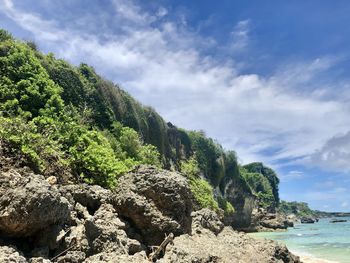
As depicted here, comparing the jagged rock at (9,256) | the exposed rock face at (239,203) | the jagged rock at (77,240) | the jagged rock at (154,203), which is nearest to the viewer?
the jagged rock at (9,256)

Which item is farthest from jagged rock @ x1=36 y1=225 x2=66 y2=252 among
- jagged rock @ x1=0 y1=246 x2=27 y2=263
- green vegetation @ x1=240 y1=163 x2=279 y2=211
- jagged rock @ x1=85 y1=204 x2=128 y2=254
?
green vegetation @ x1=240 y1=163 x2=279 y2=211

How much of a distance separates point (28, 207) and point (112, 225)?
1.78 meters

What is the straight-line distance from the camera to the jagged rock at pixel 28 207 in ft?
17.9

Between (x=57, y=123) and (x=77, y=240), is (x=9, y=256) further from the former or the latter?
(x=57, y=123)

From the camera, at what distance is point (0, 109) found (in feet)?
43.5

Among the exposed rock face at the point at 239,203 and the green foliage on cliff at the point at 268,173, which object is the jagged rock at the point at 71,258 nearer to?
the exposed rock face at the point at 239,203

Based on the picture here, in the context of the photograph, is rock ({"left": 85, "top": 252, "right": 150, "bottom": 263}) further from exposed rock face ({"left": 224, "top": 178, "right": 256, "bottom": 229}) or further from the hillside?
exposed rock face ({"left": 224, "top": 178, "right": 256, "bottom": 229})

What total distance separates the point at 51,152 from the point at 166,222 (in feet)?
15.2

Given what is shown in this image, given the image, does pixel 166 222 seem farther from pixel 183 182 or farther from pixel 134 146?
pixel 134 146

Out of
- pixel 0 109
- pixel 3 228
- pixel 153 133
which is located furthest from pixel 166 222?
pixel 153 133

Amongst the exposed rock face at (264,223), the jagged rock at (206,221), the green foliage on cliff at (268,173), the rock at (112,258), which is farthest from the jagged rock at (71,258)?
the green foliage on cliff at (268,173)

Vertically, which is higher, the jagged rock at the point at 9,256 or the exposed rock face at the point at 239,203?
the exposed rock face at the point at 239,203

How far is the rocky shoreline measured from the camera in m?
5.59

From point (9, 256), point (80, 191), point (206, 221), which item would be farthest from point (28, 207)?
point (206, 221)
